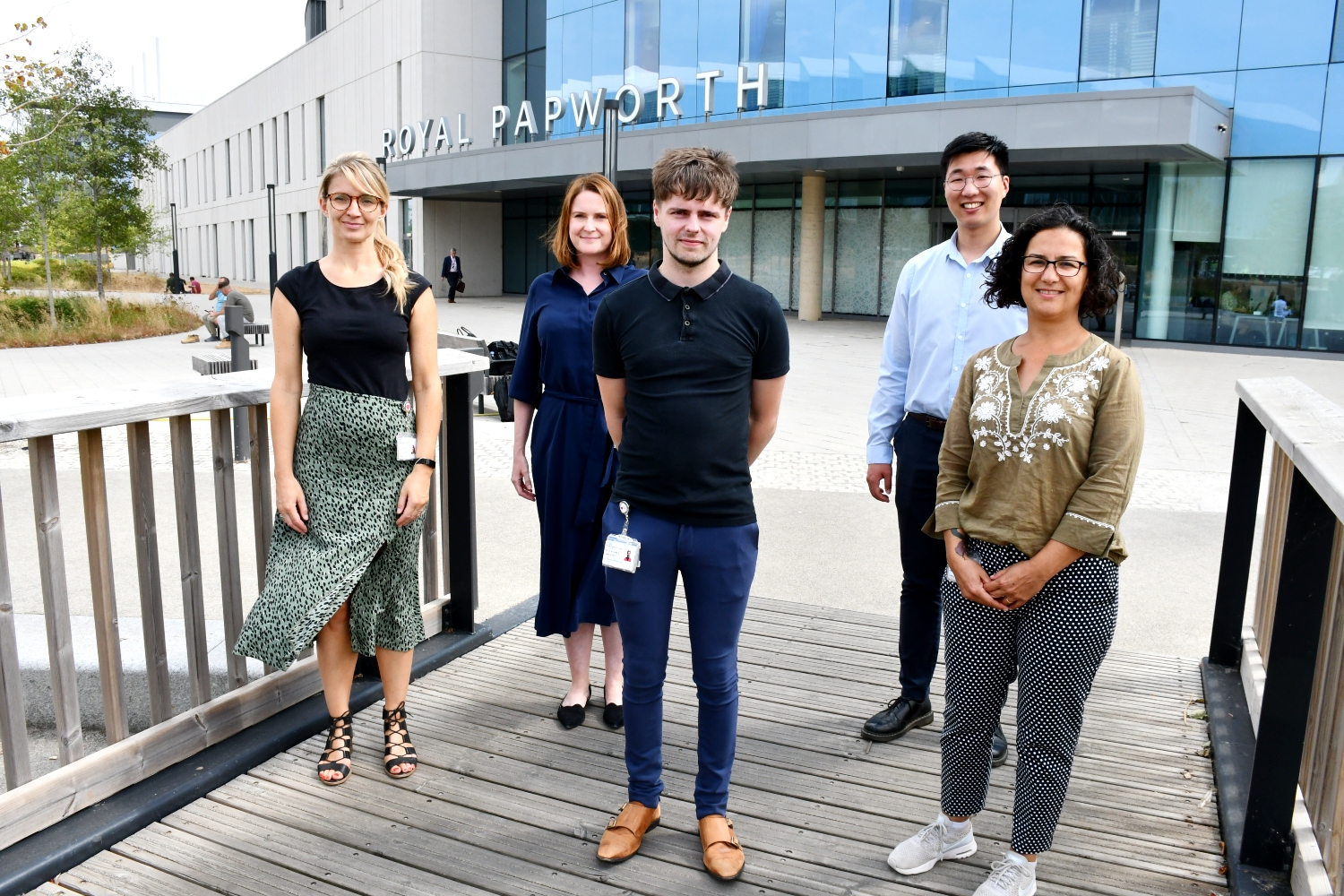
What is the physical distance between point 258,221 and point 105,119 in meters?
23.8

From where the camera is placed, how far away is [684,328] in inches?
106

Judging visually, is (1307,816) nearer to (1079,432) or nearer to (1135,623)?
(1079,432)

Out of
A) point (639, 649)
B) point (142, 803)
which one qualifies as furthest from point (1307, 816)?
point (142, 803)

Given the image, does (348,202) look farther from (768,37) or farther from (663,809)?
(768,37)

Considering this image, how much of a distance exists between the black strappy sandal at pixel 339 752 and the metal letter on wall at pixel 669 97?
25482 mm

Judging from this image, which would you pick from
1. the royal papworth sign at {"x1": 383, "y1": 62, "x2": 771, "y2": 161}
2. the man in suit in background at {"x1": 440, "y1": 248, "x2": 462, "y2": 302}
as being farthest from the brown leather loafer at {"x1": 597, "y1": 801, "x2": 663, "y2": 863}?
the man in suit in background at {"x1": 440, "y1": 248, "x2": 462, "y2": 302}

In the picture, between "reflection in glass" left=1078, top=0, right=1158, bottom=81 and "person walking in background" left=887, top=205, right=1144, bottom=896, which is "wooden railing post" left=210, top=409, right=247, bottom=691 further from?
"reflection in glass" left=1078, top=0, right=1158, bottom=81

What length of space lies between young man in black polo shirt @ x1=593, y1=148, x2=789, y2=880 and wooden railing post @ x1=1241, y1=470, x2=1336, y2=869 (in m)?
1.39

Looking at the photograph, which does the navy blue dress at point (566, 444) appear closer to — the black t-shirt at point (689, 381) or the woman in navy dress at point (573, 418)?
the woman in navy dress at point (573, 418)

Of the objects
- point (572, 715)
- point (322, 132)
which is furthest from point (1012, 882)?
point (322, 132)

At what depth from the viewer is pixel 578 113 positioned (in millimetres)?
28953

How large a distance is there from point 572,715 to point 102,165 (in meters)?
31.8

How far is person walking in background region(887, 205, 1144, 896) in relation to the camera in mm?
2520

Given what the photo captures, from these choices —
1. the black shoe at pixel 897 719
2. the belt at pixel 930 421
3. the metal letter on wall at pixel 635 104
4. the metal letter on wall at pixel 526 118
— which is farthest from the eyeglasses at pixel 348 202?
the metal letter on wall at pixel 526 118
